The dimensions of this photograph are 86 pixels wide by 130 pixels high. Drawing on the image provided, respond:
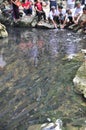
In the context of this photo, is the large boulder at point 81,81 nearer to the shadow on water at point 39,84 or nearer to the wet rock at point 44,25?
the shadow on water at point 39,84

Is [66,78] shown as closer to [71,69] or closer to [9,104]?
[71,69]

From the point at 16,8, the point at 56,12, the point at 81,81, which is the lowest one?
the point at 56,12

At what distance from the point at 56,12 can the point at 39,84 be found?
1223 cm

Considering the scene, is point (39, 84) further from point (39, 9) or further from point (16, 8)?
point (16, 8)

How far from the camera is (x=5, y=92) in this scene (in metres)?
12.2

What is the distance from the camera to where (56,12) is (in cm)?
2423

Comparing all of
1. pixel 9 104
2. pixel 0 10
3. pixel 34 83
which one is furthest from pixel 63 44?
pixel 0 10

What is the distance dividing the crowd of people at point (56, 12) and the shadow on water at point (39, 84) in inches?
147

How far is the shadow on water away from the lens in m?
10.5

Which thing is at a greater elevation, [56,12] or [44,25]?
[56,12]

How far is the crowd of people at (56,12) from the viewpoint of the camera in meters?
23.7

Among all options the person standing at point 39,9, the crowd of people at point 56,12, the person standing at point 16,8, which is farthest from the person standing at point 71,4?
the person standing at point 16,8

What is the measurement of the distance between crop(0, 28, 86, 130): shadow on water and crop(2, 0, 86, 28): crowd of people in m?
3.74

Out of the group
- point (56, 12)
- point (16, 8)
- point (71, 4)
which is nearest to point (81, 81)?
point (56, 12)
